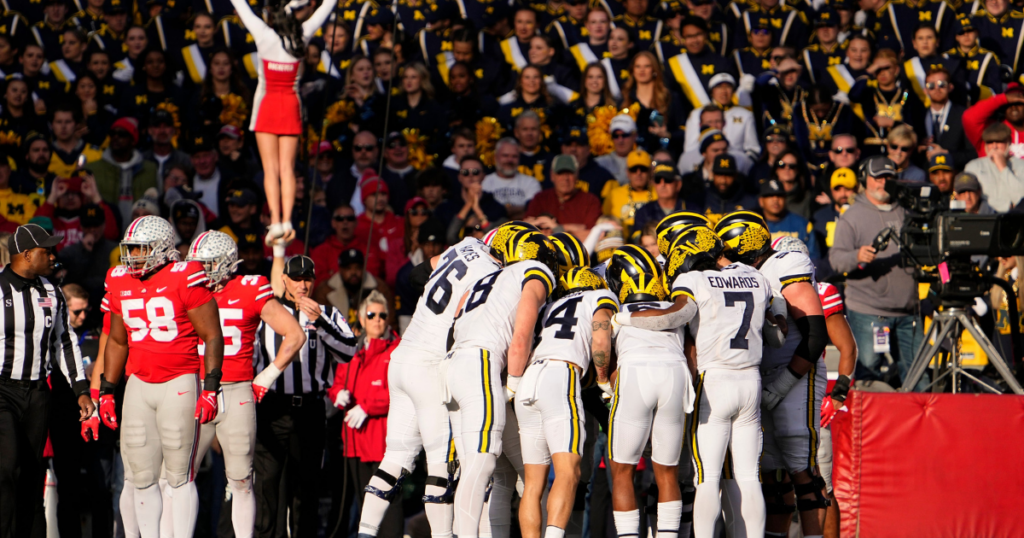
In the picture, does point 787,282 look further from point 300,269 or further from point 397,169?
point 397,169

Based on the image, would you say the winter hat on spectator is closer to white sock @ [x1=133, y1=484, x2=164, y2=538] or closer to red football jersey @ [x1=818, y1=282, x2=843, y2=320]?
white sock @ [x1=133, y1=484, x2=164, y2=538]

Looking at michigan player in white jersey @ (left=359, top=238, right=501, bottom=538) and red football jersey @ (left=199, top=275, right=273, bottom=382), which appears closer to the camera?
michigan player in white jersey @ (left=359, top=238, right=501, bottom=538)

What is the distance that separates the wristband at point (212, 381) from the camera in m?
6.52

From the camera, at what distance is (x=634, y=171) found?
1047 centimetres

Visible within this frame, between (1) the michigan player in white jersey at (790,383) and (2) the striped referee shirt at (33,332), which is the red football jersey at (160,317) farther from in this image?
(1) the michigan player in white jersey at (790,383)

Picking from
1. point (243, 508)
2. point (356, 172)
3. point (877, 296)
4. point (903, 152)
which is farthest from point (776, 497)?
point (356, 172)

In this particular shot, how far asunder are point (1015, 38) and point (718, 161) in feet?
16.5

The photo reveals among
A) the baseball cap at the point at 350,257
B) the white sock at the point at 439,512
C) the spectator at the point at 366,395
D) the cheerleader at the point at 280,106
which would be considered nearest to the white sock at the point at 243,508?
the spectator at the point at 366,395

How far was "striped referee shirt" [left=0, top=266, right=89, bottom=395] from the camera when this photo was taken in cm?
688

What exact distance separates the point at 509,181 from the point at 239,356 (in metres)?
4.31

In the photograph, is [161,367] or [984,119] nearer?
[161,367]

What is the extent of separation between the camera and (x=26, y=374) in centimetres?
691

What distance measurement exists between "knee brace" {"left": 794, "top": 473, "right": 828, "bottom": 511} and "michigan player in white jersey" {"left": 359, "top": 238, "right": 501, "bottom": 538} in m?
2.05

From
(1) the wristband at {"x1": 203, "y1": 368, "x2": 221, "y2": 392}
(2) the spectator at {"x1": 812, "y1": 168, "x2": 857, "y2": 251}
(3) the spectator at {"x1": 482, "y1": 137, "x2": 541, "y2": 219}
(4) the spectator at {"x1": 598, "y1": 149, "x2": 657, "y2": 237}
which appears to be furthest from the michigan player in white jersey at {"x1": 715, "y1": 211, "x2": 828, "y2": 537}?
(3) the spectator at {"x1": 482, "y1": 137, "x2": 541, "y2": 219}
